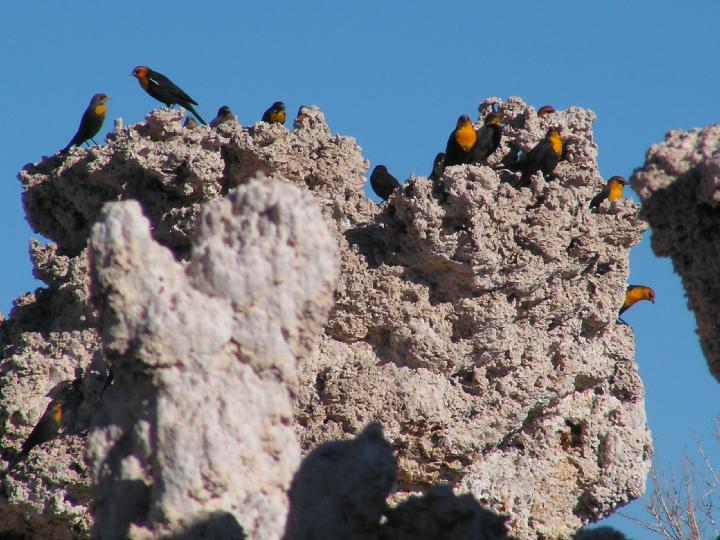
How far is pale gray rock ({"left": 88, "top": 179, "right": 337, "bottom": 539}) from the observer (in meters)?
6.89

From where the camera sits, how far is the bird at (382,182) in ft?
45.4

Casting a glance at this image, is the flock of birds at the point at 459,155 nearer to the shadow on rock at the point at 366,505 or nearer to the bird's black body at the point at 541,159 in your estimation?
the bird's black body at the point at 541,159

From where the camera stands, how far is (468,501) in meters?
7.75

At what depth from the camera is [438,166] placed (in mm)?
12820

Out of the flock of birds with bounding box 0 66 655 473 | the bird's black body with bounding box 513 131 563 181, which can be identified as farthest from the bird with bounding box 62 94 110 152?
the bird's black body with bounding box 513 131 563 181

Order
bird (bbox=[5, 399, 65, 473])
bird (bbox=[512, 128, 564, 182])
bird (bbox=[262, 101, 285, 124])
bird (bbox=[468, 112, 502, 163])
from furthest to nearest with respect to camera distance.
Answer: bird (bbox=[262, 101, 285, 124]) < bird (bbox=[468, 112, 502, 163]) < bird (bbox=[512, 128, 564, 182]) < bird (bbox=[5, 399, 65, 473])

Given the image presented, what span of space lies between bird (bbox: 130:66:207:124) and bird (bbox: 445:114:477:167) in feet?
9.23

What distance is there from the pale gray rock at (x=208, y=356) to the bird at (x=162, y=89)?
282 inches

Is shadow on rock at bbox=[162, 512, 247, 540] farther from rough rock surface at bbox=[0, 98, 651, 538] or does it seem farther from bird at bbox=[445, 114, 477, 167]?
bird at bbox=[445, 114, 477, 167]

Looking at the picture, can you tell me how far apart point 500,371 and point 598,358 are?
1.24m

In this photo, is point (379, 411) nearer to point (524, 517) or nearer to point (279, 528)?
point (524, 517)

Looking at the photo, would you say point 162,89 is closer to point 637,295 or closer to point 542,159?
point 542,159

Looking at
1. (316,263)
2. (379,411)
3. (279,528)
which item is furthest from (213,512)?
(379,411)

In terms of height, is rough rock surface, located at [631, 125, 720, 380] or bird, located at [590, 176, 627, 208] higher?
bird, located at [590, 176, 627, 208]
